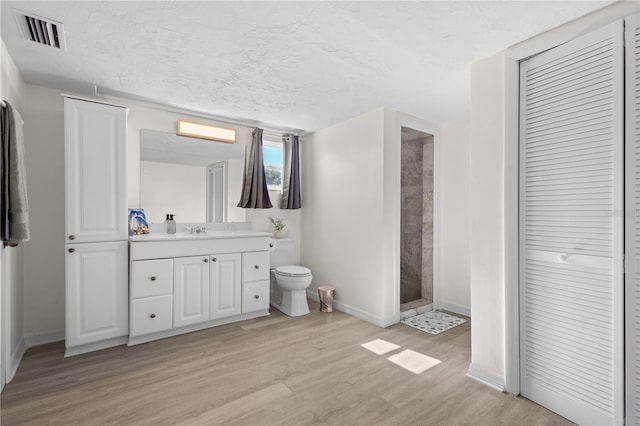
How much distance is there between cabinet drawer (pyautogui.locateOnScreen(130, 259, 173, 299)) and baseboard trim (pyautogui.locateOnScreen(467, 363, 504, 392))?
2655 mm

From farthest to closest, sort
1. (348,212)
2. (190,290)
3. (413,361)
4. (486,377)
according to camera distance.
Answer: (348,212) → (190,290) → (413,361) → (486,377)

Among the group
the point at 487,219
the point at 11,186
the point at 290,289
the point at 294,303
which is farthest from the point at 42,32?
the point at 487,219

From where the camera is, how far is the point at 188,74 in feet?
8.13

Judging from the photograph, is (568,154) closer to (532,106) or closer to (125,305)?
(532,106)

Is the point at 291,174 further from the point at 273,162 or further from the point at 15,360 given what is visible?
the point at 15,360

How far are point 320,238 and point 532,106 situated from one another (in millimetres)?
2760

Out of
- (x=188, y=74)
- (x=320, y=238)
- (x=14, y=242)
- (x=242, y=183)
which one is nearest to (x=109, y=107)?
(x=188, y=74)

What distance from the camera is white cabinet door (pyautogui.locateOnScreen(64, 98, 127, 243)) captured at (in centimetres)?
250

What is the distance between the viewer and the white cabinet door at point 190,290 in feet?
9.54

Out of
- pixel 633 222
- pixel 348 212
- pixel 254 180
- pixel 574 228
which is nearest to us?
pixel 633 222

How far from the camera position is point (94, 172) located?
2.60 m

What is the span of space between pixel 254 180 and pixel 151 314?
1.89 metres

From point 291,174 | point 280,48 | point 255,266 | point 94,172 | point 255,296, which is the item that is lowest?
point 255,296

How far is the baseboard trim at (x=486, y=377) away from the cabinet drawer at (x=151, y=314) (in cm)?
262
